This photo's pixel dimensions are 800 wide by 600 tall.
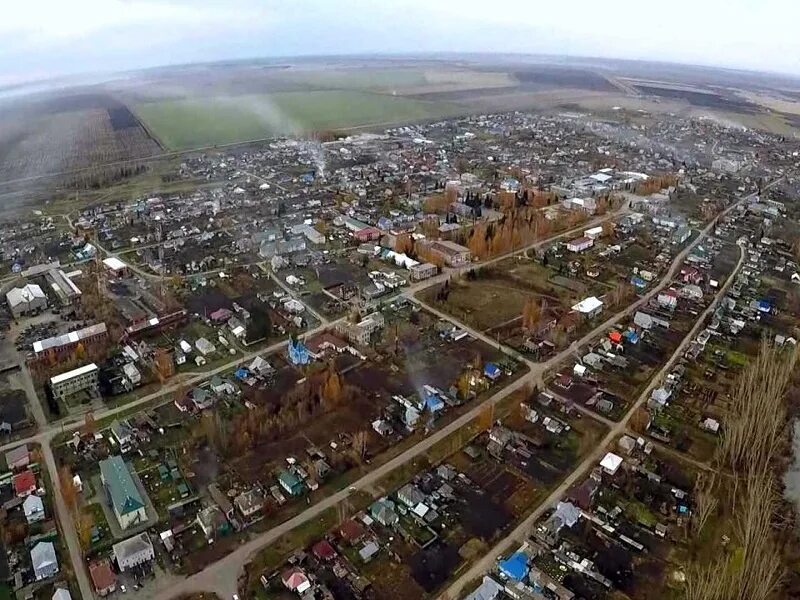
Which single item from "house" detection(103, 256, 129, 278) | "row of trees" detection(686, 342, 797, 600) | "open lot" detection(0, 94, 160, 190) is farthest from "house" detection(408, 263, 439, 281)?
"open lot" detection(0, 94, 160, 190)

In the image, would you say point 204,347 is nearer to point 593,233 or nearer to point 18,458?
point 18,458

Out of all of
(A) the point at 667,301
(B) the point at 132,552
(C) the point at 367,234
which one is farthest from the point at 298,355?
(A) the point at 667,301

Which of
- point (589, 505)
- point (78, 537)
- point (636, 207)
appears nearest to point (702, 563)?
point (589, 505)

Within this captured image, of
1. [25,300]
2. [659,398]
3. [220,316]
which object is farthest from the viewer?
[25,300]

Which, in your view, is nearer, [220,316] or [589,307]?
[220,316]

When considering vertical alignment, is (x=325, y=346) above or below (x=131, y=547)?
above

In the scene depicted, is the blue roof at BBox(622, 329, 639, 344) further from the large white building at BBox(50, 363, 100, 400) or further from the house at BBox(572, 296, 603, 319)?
the large white building at BBox(50, 363, 100, 400)

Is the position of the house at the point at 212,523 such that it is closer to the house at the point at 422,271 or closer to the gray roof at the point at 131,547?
the gray roof at the point at 131,547
